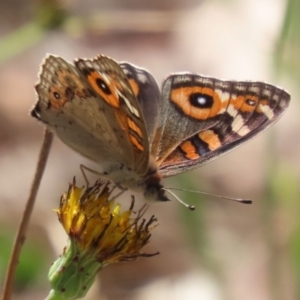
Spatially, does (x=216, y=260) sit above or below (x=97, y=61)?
below

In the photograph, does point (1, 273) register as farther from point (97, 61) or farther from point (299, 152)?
point (299, 152)

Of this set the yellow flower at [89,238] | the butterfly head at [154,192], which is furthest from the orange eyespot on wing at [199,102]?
the yellow flower at [89,238]

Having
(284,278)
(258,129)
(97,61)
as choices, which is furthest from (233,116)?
(284,278)

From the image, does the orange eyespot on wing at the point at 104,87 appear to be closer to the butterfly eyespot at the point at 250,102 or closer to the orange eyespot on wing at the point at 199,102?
the orange eyespot on wing at the point at 199,102

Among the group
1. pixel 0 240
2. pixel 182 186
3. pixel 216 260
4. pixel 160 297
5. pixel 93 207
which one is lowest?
pixel 160 297

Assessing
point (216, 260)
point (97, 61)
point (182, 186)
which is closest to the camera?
point (97, 61)

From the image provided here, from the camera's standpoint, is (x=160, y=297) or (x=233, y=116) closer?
(x=233, y=116)
